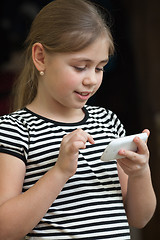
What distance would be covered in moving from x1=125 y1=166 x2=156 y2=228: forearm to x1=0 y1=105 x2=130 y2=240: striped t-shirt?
52 millimetres

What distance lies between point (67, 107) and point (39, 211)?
1.03ft

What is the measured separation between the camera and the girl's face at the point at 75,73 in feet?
3.35

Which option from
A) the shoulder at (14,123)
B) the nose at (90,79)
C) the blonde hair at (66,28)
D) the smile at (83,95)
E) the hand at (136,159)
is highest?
the blonde hair at (66,28)

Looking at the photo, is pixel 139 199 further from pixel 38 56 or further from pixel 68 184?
pixel 38 56

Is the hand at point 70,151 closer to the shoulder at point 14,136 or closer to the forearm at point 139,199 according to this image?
the shoulder at point 14,136

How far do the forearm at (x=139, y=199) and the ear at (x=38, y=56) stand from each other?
390 millimetres

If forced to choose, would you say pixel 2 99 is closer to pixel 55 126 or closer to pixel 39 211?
pixel 55 126

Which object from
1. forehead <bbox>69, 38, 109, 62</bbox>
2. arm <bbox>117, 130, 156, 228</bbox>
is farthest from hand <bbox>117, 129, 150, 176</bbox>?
forehead <bbox>69, 38, 109, 62</bbox>

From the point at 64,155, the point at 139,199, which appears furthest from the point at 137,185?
the point at 64,155

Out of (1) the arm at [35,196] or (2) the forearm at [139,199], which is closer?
(1) the arm at [35,196]

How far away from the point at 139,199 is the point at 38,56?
0.48 meters

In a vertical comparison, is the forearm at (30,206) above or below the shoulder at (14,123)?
below

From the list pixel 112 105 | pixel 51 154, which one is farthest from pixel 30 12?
pixel 51 154

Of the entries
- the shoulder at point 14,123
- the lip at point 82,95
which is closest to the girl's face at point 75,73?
the lip at point 82,95
